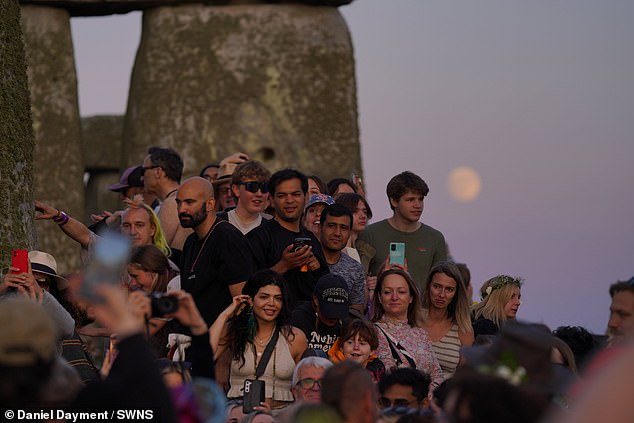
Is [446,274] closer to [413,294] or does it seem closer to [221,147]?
[413,294]

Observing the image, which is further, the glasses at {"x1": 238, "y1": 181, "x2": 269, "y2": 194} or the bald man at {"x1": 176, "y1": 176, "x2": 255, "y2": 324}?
the glasses at {"x1": 238, "y1": 181, "x2": 269, "y2": 194}

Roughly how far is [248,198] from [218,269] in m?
0.84

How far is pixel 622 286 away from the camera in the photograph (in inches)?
231

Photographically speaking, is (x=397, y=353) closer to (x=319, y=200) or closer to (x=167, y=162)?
(x=319, y=200)

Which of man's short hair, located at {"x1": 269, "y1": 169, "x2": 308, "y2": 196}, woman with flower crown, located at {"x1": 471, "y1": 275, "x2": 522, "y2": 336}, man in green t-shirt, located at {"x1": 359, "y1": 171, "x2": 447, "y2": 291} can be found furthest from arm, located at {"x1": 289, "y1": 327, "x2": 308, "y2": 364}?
man in green t-shirt, located at {"x1": 359, "y1": 171, "x2": 447, "y2": 291}

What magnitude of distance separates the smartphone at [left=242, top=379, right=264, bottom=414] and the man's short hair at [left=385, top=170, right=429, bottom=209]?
256 cm

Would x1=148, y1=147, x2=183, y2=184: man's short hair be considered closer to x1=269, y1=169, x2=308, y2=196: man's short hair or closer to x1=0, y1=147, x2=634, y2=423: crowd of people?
x1=0, y1=147, x2=634, y2=423: crowd of people

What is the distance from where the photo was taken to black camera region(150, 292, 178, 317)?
3.74 metres

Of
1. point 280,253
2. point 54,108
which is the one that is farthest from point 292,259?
point 54,108

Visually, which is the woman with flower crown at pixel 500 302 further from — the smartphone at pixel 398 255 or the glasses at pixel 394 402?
the glasses at pixel 394 402

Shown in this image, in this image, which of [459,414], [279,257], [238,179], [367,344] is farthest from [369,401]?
[238,179]

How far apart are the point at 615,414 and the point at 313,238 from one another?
5.22m

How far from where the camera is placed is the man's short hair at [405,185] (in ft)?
26.8

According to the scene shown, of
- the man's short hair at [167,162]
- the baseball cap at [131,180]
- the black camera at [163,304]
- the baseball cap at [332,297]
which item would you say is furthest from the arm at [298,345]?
the baseball cap at [131,180]
